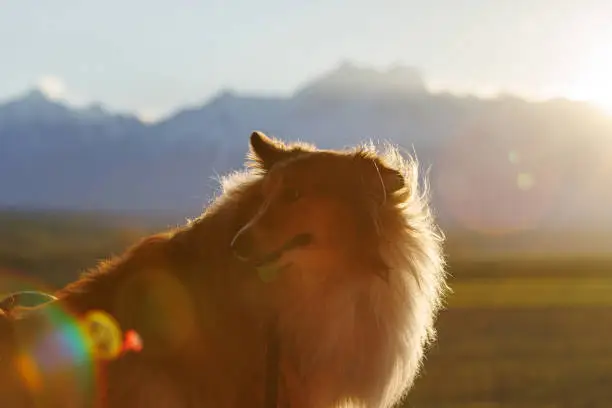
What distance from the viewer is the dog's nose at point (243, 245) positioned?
175 inches

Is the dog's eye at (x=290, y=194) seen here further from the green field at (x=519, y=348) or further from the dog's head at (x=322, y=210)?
the green field at (x=519, y=348)

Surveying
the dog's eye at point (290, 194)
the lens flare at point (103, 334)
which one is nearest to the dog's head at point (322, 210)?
the dog's eye at point (290, 194)

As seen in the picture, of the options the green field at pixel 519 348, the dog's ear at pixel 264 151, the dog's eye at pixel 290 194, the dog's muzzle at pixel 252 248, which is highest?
the dog's ear at pixel 264 151

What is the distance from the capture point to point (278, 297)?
4590mm

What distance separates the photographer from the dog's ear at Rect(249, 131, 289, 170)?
518 centimetres

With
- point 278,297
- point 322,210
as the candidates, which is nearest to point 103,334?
point 278,297

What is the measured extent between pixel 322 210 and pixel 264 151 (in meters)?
0.76

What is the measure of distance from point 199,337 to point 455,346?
1384 centimetres

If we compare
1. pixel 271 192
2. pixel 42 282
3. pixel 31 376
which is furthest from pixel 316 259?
pixel 42 282

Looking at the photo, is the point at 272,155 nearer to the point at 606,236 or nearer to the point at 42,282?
the point at 42,282

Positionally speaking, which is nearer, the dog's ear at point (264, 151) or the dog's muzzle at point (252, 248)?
the dog's muzzle at point (252, 248)

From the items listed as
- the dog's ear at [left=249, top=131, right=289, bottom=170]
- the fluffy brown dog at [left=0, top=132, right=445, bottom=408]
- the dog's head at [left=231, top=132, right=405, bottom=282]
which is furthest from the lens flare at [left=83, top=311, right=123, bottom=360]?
the dog's ear at [left=249, top=131, right=289, bottom=170]

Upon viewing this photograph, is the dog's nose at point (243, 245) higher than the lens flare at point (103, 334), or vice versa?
the dog's nose at point (243, 245)

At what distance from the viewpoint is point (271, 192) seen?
Answer: 15.7ft
